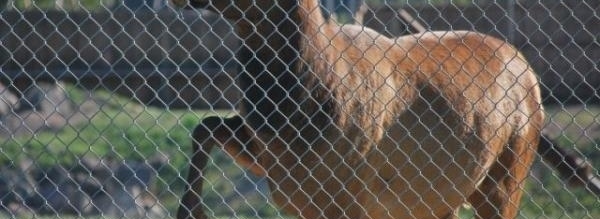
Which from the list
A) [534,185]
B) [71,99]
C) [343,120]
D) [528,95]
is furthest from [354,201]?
[71,99]

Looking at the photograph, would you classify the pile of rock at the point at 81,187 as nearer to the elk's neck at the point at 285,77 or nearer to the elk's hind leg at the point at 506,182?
the elk's hind leg at the point at 506,182

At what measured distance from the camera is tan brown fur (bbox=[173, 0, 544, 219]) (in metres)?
6.26

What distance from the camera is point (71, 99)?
13.8m

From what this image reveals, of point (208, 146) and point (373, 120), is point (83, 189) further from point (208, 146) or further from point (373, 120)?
point (373, 120)

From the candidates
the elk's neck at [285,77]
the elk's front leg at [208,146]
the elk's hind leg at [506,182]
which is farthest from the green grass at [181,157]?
the elk's neck at [285,77]

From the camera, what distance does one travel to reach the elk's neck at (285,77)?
6219 mm

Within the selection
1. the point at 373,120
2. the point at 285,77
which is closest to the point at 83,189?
the point at 373,120

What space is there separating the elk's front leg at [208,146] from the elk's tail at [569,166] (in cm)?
201

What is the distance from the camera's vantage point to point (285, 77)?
626 cm

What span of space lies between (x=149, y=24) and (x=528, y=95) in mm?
7170

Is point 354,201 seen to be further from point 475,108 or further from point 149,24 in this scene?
point 149,24

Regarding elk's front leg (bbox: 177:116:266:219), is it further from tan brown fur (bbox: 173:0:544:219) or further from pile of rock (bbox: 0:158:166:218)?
pile of rock (bbox: 0:158:166:218)

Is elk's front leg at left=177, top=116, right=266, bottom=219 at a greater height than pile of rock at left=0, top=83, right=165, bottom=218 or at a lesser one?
greater

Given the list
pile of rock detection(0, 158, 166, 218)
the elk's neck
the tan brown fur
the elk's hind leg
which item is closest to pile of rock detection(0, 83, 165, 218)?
pile of rock detection(0, 158, 166, 218)
